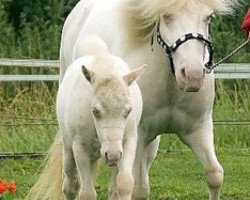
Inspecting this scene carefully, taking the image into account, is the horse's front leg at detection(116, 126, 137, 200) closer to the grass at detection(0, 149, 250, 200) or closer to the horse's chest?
the horse's chest

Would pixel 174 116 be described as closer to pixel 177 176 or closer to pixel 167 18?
pixel 167 18

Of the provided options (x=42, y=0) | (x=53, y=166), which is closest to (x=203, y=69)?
(x=53, y=166)

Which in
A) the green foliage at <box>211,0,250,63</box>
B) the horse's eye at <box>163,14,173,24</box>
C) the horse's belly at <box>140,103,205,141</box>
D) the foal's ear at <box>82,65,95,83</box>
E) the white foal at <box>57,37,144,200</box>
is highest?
the horse's eye at <box>163,14,173,24</box>

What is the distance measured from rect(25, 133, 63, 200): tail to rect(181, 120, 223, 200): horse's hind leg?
5.06ft

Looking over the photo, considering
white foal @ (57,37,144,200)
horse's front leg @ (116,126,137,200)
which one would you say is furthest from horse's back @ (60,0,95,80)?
horse's front leg @ (116,126,137,200)

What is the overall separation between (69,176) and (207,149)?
98 cm

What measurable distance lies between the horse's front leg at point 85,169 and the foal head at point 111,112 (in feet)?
1.34

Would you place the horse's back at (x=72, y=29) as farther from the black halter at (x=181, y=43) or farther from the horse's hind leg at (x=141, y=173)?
the black halter at (x=181, y=43)

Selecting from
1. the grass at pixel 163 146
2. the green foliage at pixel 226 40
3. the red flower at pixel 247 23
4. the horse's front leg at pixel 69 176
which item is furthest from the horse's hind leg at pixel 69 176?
the green foliage at pixel 226 40

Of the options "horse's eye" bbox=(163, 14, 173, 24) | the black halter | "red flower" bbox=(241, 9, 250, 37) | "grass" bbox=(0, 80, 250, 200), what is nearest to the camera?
the black halter

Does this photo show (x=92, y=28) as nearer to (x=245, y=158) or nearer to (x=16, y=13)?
(x=245, y=158)

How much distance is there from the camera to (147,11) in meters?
7.53

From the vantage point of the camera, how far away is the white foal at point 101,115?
20.9ft

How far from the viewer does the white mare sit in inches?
277
